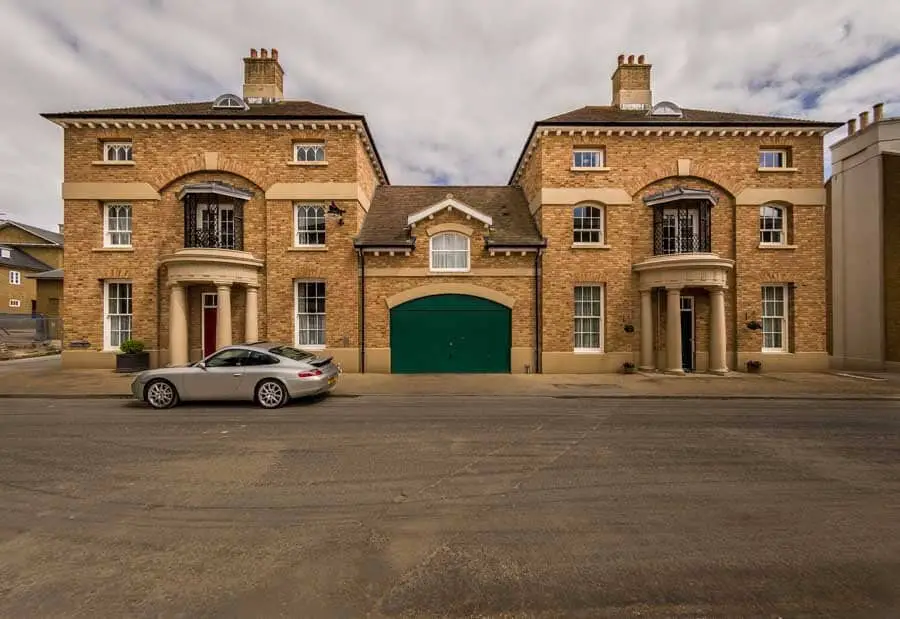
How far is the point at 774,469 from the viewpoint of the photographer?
5.42m

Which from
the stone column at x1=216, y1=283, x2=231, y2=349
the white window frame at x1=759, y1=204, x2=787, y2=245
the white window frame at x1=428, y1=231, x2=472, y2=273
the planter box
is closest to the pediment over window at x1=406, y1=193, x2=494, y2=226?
the white window frame at x1=428, y1=231, x2=472, y2=273

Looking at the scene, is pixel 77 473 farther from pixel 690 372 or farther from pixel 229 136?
pixel 690 372

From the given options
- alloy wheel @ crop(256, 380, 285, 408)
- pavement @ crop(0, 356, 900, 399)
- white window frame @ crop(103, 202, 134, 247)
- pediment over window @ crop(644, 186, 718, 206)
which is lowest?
pavement @ crop(0, 356, 900, 399)

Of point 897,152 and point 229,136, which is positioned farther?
point 897,152

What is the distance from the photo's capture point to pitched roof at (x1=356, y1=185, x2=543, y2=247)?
49.6 feet

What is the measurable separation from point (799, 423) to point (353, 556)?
29.2 feet

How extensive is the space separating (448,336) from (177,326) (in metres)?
9.37

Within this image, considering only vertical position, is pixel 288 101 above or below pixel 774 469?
above

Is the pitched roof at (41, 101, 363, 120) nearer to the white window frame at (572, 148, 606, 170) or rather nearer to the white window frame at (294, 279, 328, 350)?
the white window frame at (294, 279, 328, 350)

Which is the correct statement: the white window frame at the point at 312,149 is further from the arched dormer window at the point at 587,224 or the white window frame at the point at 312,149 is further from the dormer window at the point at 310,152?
the arched dormer window at the point at 587,224

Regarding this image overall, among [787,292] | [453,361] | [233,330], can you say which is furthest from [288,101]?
[787,292]

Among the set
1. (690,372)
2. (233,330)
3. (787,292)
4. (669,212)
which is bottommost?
(690,372)

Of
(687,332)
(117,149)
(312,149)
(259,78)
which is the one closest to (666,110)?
(687,332)

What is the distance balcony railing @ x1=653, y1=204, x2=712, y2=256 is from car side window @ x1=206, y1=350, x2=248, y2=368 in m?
14.1
